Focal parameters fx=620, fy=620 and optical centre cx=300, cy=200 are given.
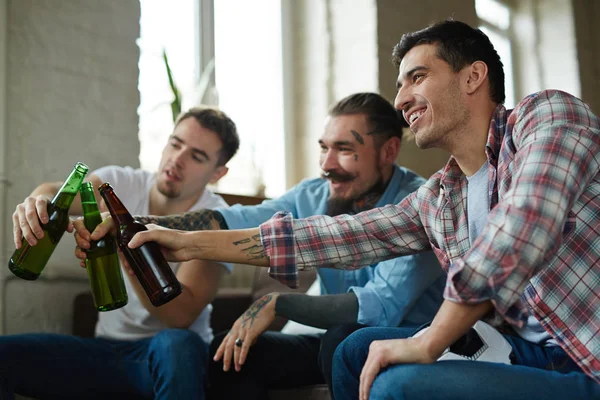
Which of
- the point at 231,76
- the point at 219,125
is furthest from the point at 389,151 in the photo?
the point at 231,76

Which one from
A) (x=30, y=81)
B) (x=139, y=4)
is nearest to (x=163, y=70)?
(x=139, y=4)

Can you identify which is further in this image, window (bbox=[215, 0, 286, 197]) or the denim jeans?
window (bbox=[215, 0, 286, 197])

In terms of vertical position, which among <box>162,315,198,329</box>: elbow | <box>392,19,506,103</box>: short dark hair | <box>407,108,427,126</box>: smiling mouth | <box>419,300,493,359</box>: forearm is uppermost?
<box>392,19,506,103</box>: short dark hair

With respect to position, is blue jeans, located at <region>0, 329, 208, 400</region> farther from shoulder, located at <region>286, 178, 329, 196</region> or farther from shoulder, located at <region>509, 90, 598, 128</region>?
shoulder, located at <region>509, 90, 598, 128</region>

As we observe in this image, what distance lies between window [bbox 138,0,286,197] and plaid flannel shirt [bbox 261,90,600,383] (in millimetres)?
1716

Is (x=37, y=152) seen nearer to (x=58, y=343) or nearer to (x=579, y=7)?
(x=58, y=343)

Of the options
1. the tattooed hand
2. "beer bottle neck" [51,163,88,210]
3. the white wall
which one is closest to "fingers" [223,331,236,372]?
the tattooed hand

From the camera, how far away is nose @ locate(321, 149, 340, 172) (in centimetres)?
182

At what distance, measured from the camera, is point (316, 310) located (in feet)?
4.73

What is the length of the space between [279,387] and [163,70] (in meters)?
1.61

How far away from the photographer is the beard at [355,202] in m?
1.76

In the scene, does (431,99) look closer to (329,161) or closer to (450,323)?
(450,323)

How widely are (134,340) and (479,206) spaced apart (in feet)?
3.19

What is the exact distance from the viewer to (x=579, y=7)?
4297mm
